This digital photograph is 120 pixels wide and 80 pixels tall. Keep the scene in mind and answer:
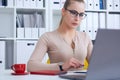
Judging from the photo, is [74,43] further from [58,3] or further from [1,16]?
[1,16]

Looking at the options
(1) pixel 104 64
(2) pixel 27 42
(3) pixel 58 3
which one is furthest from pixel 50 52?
(3) pixel 58 3

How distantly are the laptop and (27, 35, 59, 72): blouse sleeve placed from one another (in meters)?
0.63

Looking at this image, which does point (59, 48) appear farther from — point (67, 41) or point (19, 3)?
point (19, 3)

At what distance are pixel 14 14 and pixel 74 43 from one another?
1.56 meters

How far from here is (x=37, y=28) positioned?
11.0 feet

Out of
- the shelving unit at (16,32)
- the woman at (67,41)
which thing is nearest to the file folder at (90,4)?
the shelving unit at (16,32)

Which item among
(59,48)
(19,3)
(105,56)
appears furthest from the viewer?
(19,3)

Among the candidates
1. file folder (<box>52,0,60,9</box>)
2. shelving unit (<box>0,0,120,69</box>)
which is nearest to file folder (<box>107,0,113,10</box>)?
shelving unit (<box>0,0,120,69</box>)

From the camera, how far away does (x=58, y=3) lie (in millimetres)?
3455

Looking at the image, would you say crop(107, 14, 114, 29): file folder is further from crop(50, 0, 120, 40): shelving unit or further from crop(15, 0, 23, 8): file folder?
crop(15, 0, 23, 8): file folder

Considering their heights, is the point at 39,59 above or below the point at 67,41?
below

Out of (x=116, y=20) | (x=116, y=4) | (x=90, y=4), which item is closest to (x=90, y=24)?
(x=90, y=4)

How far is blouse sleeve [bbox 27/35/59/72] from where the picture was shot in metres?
1.56

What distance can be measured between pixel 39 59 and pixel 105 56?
95cm
